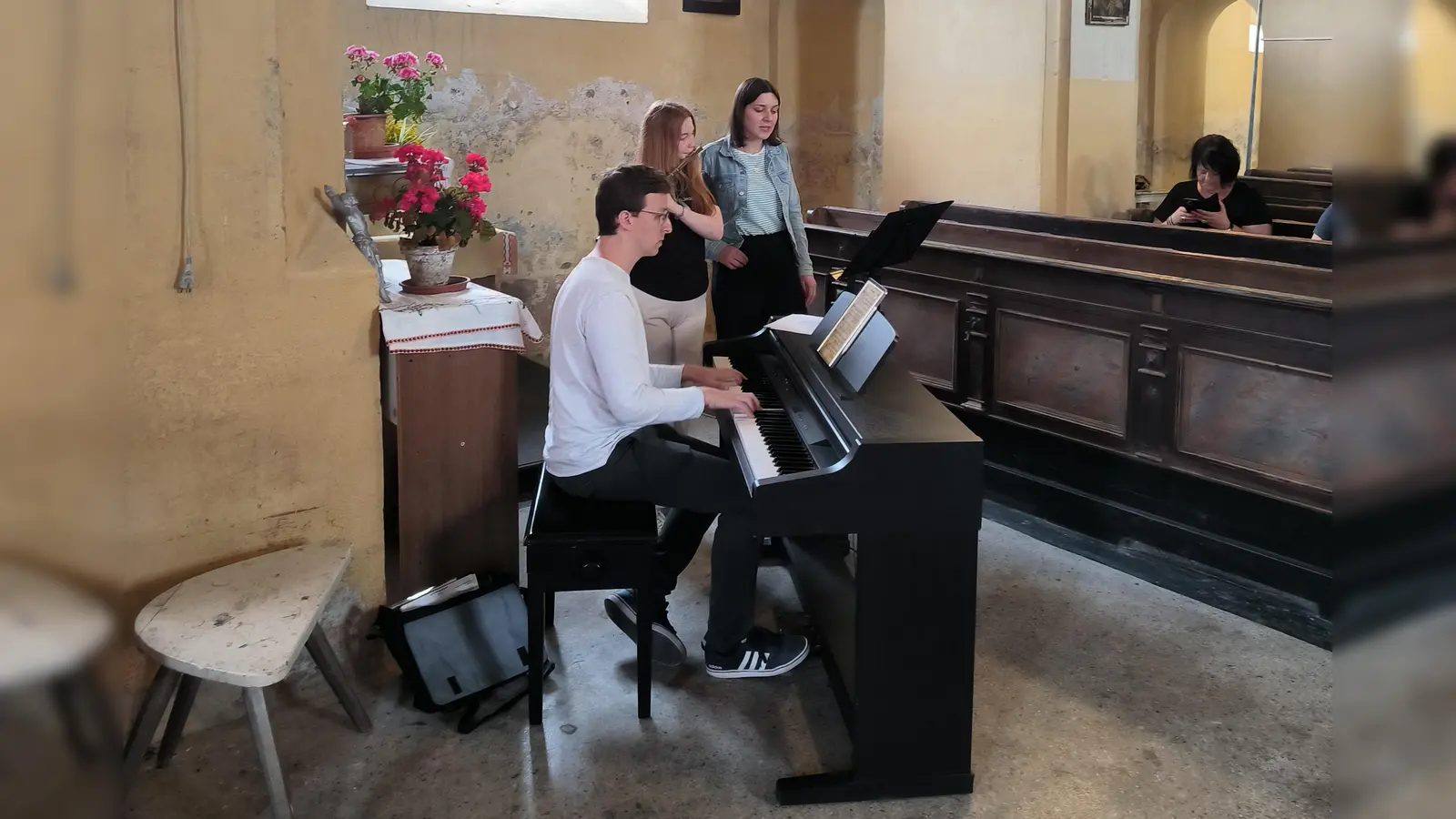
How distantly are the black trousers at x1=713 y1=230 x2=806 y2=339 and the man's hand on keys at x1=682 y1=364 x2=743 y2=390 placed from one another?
0.80 metres

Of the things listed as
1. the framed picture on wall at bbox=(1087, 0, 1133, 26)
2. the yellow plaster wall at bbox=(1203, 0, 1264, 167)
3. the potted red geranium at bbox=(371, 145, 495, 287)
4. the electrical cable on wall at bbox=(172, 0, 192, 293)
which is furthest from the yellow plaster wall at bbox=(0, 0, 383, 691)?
the yellow plaster wall at bbox=(1203, 0, 1264, 167)

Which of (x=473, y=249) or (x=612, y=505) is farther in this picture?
(x=473, y=249)

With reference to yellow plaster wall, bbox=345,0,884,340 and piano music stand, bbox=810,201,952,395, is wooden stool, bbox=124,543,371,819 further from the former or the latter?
yellow plaster wall, bbox=345,0,884,340

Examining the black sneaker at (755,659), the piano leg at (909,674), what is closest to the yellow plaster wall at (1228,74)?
the black sneaker at (755,659)

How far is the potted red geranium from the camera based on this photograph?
3176 millimetres

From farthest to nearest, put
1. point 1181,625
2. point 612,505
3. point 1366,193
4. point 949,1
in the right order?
point 949,1 → point 1181,625 → point 612,505 → point 1366,193

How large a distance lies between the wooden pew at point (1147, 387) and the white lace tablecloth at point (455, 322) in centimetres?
172

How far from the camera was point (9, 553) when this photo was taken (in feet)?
1.08

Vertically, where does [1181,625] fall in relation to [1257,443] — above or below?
below

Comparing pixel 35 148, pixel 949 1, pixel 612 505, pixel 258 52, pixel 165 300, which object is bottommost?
pixel 612 505

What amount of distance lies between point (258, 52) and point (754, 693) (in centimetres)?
199

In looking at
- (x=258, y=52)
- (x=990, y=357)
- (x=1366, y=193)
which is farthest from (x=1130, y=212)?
(x=1366, y=193)

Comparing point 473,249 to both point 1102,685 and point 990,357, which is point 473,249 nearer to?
point 990,357

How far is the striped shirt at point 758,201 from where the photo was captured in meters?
3.85
